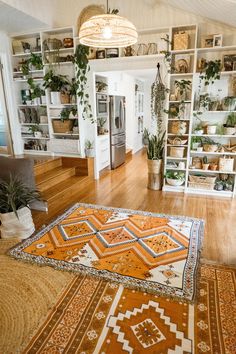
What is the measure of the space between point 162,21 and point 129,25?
2077mm

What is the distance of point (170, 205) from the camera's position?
3572mm

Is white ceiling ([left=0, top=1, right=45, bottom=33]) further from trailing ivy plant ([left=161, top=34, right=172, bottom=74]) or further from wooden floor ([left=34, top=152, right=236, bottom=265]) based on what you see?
wooden floor ([left=34, top=152, right=236, bottom=265])

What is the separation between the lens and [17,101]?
4820 millimetres

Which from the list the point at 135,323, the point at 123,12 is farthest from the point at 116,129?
the point at 135,323

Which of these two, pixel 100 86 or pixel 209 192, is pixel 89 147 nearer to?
pixel 100 86

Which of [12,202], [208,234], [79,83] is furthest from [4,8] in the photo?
[208,234]

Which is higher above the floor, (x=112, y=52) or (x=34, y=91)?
(x=112, y=52)

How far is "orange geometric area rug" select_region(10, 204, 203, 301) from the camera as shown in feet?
6.66

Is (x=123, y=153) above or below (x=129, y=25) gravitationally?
below

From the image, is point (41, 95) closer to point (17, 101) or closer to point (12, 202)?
point (17, 101)

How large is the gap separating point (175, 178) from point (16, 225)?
2629 mm

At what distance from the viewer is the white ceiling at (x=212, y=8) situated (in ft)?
9.03

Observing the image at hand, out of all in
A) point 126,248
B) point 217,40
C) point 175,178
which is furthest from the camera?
point 175,178

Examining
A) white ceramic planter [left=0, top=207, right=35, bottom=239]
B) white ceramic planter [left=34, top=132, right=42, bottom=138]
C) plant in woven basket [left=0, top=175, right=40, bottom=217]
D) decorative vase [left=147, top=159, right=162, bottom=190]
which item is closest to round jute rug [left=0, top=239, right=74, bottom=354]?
white ceramic planter [left=0, top=207, right=35, bottom=239]
